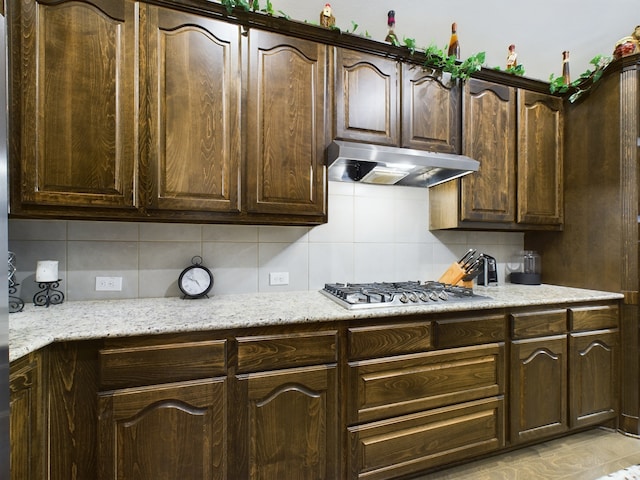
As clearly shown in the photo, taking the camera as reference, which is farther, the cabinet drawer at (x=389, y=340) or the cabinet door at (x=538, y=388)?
the cabinet door at (x=538, y=388)

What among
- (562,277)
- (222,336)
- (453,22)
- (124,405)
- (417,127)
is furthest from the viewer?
(562,277)

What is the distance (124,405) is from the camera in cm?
112

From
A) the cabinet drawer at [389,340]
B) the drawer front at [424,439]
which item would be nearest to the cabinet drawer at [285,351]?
the cabinet drawer at [389,340]

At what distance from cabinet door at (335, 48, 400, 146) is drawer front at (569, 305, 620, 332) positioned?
5.02 feet

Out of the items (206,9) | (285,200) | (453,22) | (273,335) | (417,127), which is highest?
(453,22)

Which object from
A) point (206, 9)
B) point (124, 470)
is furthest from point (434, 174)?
point (124, 470)

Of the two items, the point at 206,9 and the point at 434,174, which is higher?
the point at 206,9

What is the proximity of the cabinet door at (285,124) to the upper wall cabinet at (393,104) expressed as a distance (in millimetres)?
142

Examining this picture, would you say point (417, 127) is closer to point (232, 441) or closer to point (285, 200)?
point (285, 200)

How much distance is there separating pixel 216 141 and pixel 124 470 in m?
1.42

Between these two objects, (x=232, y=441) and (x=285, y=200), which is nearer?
(x=232, y=441)

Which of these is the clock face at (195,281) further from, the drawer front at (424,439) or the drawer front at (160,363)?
the drawer front at (424,439)

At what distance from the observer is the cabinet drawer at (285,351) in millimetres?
1260

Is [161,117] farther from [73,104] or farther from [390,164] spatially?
[390,164]
